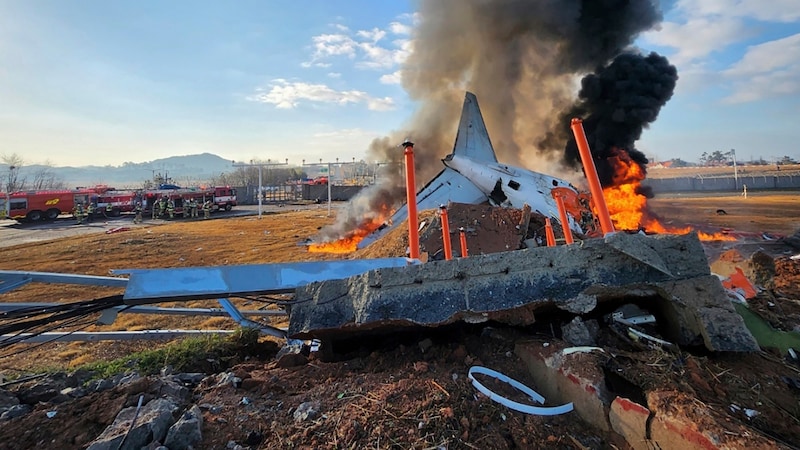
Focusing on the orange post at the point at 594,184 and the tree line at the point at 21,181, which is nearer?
the orange post at the point at 594,184

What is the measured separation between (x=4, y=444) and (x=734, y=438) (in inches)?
149

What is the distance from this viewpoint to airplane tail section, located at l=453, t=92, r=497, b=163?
1552 centimetres

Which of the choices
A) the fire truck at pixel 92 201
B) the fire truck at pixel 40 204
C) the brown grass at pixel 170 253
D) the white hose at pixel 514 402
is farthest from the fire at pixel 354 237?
the fire truck at pixel 40 204

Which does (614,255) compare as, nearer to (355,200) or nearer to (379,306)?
(379,306)

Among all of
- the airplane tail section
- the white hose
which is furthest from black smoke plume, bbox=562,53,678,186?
the white hose

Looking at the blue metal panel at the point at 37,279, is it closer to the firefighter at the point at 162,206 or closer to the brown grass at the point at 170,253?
the brown grass at the point at 170,253

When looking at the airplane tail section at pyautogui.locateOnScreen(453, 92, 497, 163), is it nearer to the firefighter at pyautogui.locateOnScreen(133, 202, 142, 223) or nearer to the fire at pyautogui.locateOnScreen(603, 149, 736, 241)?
the fire at pyautogui.locateOnScreen(603, 149, 736, 241)

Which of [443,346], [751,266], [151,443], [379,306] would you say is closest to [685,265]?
[443,346]

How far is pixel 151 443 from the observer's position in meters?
2.07

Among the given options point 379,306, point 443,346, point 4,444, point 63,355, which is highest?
point 379,306

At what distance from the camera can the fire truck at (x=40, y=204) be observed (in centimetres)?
2816

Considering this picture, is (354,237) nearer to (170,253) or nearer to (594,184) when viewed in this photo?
(170,253)

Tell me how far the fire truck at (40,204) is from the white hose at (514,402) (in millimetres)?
37823

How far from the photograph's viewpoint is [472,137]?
51.4 ft
